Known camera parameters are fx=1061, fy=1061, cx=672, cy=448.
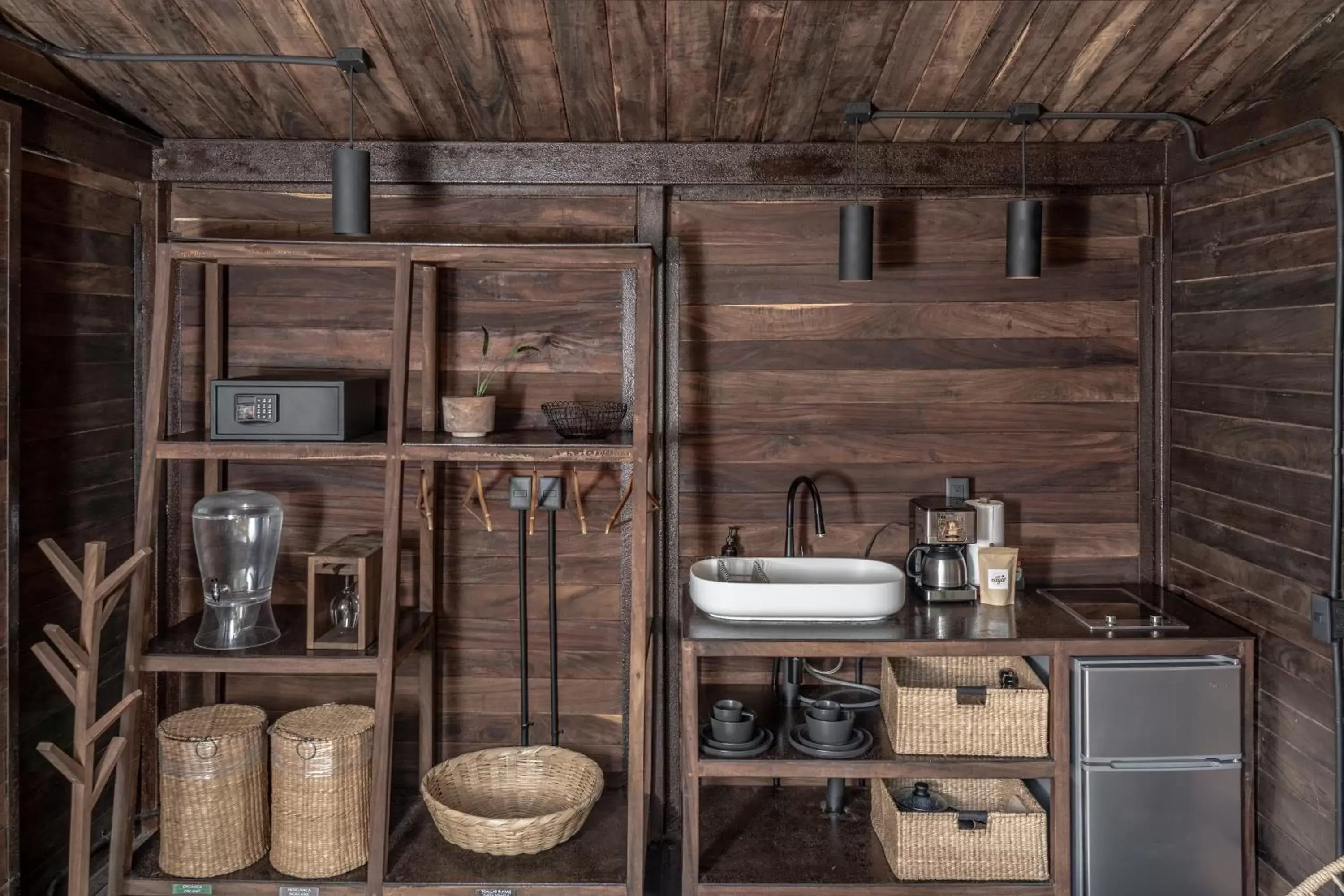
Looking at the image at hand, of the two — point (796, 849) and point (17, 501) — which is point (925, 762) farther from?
point (17, 501)

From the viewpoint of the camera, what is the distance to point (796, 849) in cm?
286

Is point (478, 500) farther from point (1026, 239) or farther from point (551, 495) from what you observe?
point (1026, 239)

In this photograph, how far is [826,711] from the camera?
2.78 metres

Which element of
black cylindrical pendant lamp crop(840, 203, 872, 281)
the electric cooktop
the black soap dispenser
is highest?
black cylindrical pendant lamp crop(840, 203, 872, 281)

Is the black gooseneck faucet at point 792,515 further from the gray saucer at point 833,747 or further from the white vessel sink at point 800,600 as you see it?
the gray saucer at point 833,747

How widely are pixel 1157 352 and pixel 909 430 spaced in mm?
767

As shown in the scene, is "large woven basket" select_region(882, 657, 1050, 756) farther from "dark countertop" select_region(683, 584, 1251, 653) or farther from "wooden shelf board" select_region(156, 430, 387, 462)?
"wooden shelf board" select_region(156, 430, 387, 462)

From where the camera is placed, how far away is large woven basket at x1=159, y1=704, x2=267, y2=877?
8.74 feet

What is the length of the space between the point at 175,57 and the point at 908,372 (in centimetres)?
213

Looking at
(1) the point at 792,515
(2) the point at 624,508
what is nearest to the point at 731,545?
(1) the point at 792,515

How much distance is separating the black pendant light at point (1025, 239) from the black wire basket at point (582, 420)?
1.15 m

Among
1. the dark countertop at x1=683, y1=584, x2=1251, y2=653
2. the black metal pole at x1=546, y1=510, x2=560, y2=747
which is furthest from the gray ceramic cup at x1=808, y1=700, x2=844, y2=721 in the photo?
the black metal pole at x1=546, y1=510, x2=560, y2=747

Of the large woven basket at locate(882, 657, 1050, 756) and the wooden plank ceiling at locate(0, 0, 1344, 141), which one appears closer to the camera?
the wooden plank ceiling at locate(0, 0, 1344, 141)

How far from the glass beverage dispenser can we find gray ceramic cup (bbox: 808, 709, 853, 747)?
1.46 meters
